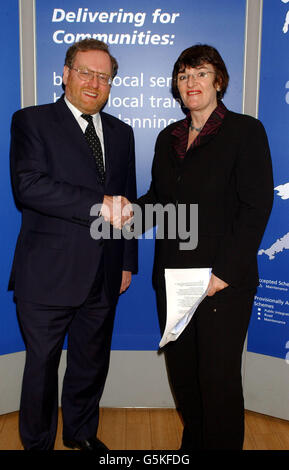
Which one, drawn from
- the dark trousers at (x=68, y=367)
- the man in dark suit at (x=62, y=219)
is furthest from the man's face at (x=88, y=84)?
the dark trousers at (x=68, y=367)

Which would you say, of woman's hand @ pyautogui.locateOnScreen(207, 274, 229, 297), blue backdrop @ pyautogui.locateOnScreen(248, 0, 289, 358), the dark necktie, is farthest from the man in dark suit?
blue backdrop @ pyautogui.locateOnScreen(248, 0, 289, 358)

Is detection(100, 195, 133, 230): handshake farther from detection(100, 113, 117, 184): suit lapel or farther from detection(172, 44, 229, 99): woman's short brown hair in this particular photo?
detection(172, 44, 229, 99): woman's short brown hair

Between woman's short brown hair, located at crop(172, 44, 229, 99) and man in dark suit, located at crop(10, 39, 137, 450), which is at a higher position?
woman's short brown hair, located at crop(172, 44, 229, 99)

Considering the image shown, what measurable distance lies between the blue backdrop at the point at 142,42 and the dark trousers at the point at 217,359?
3.61 ft

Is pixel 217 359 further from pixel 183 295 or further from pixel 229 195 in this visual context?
pixel 229 195

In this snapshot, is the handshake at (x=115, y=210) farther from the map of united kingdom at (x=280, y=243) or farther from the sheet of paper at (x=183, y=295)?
the map of united kingdom at (x=280, y=243)

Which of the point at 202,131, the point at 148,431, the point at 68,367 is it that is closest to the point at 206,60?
the point at 202,131

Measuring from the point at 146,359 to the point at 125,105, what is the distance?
1.54 metres

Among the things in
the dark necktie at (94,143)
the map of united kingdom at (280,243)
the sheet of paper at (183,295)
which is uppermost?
the dark necktie at (94,143)

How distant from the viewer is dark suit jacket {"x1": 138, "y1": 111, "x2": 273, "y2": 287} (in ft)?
5.99

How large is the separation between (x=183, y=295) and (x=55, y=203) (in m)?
0.69

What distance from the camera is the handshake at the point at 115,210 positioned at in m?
2.00

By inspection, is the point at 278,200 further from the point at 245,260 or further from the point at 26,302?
the point at 26,302
